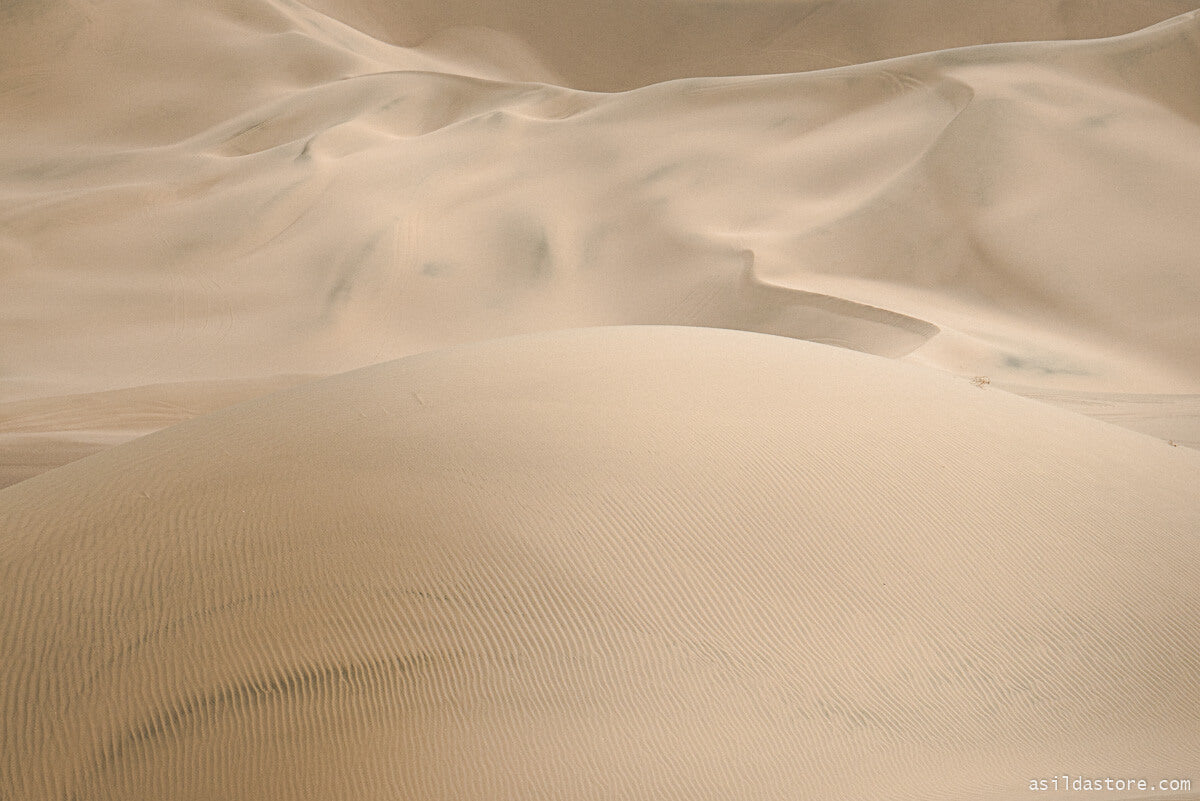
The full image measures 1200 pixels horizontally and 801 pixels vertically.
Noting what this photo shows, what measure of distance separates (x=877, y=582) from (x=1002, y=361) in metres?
3.29

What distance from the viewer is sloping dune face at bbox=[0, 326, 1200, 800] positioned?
72.7 inches

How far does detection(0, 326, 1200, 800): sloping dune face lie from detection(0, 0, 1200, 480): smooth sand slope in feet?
6.70

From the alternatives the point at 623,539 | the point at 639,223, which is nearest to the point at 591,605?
the point at 623,539

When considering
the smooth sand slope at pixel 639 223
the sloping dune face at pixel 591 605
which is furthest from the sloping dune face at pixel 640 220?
the sloping dune face at pixel 591 605

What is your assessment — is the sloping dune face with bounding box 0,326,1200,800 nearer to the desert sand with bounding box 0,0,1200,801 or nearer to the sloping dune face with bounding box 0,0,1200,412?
the desert sand with bounding box 0,0,1200,801

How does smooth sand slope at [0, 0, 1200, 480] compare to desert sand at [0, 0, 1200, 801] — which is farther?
smooth sand slope at [0, 0, 1200, 480]

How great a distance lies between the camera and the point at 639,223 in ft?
22.6

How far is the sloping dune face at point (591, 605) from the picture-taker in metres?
1.85

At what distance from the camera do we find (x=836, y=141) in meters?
7.46

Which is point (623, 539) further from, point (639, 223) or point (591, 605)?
point (639, 223)

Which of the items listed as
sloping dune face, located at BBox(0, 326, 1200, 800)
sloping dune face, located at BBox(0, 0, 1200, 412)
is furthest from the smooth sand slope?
sloping dune face, located at BBox(0, 326, 1200, 800)

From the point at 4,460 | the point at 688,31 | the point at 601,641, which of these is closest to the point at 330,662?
the point at 601,641

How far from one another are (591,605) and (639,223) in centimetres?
509

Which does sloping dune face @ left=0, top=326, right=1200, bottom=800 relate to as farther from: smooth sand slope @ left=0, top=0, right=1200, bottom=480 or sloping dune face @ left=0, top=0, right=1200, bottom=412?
sloping dune face @ left=0, top=0, right=1200, bottom=412
